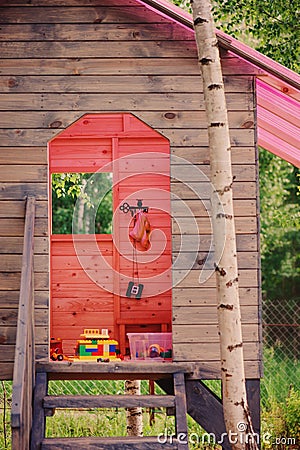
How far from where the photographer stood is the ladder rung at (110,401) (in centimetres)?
641

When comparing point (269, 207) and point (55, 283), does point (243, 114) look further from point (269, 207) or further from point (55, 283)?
point (269, 207)

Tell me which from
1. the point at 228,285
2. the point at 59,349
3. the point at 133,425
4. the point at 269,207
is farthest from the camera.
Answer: the point at 269,207

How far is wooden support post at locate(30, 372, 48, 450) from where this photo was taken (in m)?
6.14

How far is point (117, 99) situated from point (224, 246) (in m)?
1.76

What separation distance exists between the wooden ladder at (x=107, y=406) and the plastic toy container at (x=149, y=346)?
0.46 meters

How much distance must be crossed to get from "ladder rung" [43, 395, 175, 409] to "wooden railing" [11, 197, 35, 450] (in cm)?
22

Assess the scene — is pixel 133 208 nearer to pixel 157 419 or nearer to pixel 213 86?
pixel 157 419

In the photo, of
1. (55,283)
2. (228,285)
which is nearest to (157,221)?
(55,283)

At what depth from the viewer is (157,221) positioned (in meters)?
9.52

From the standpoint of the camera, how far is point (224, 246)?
5789 mm

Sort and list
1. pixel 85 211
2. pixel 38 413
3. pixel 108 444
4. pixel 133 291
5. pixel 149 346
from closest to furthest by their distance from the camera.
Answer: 1. pixel 108 444
2. pixel 38 413
3. pixel 149 346
4. pixel 133 291
5. pixel 85 211

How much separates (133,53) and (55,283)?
330 cm

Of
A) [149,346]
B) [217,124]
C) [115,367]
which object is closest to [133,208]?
[149,346]

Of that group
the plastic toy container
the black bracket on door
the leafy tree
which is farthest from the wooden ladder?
the leafy tree
